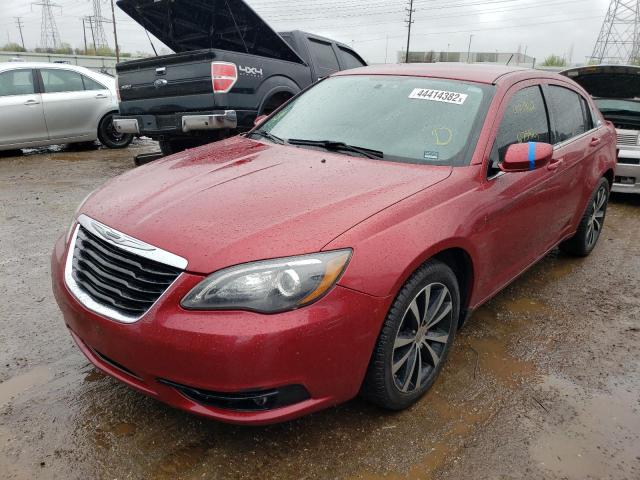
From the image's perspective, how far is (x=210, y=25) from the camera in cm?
682

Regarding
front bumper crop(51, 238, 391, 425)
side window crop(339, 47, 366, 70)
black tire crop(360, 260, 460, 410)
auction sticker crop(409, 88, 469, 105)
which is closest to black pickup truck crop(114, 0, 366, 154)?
side window crop(339, 47, 366, 70)

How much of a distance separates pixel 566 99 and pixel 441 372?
8.03ft

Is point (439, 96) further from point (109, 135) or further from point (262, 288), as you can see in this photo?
point (109, 135)

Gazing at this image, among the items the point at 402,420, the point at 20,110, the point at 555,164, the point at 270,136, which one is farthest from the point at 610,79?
the point at 20,110

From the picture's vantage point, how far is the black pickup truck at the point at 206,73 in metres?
5.96

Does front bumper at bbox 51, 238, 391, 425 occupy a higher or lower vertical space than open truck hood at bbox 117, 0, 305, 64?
lower

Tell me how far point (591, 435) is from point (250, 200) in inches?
75.0

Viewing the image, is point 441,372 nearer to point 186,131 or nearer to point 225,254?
point 225,254

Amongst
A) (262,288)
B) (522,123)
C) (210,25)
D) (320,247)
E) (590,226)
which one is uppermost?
(210,25)

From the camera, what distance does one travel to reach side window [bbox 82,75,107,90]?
8.98 metres

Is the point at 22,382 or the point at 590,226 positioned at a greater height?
the point at 590,226

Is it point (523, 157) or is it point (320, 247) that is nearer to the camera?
point (320, 247)

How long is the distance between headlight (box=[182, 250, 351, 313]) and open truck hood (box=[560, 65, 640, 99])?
6.12 metres

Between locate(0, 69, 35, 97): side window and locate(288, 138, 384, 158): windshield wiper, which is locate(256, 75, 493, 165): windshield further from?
locate(0, 69, 35, 97): side window
